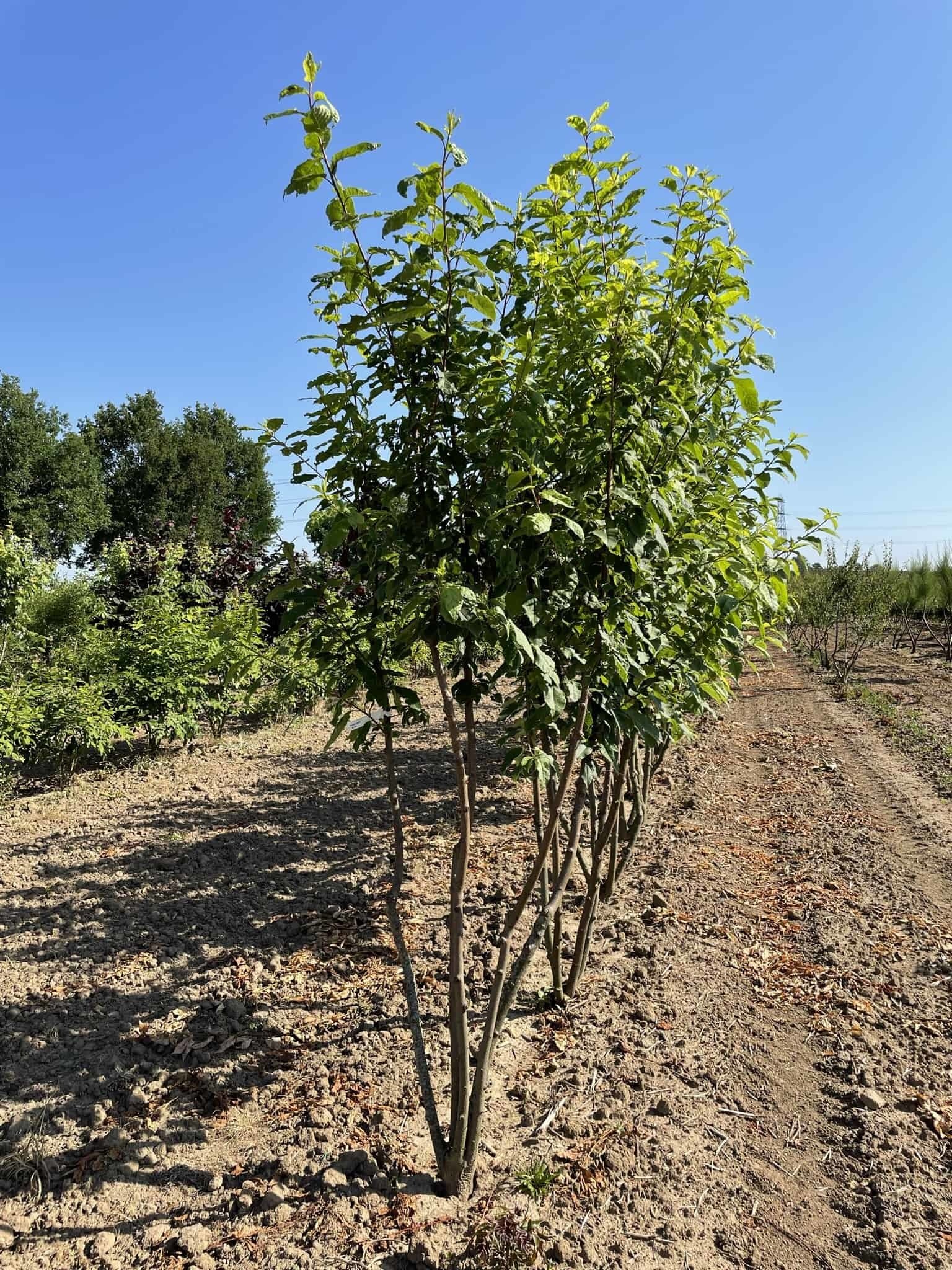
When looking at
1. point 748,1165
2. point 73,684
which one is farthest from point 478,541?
point 73,684

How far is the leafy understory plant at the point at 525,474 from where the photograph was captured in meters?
1.75

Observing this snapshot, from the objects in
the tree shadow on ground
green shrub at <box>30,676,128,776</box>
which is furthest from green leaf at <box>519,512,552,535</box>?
green shrub at <box>30,676,128,776</box>

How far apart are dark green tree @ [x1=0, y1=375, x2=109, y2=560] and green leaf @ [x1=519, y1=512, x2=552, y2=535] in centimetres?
2741

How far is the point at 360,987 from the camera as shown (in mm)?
3443

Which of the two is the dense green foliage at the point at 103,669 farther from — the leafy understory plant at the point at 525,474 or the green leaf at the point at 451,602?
the green leaf at the point at 451,602

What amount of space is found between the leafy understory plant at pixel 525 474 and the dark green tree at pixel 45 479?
26877 millimetres

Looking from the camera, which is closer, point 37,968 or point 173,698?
point 37,968

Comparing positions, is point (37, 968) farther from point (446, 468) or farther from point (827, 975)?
point (827, 975)

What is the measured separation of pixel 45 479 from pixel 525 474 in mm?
29500

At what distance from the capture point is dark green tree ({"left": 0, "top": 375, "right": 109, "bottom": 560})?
25.0 m

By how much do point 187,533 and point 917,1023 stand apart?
42.6 feet

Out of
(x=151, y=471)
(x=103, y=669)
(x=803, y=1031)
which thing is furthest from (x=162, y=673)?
(x=151, y=471)

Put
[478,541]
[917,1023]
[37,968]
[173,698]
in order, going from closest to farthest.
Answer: [478,541], [917,1023], [37,968], [173,698]

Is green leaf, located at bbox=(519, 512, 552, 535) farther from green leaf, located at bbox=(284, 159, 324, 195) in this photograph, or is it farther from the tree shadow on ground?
the tree shadow on ground
